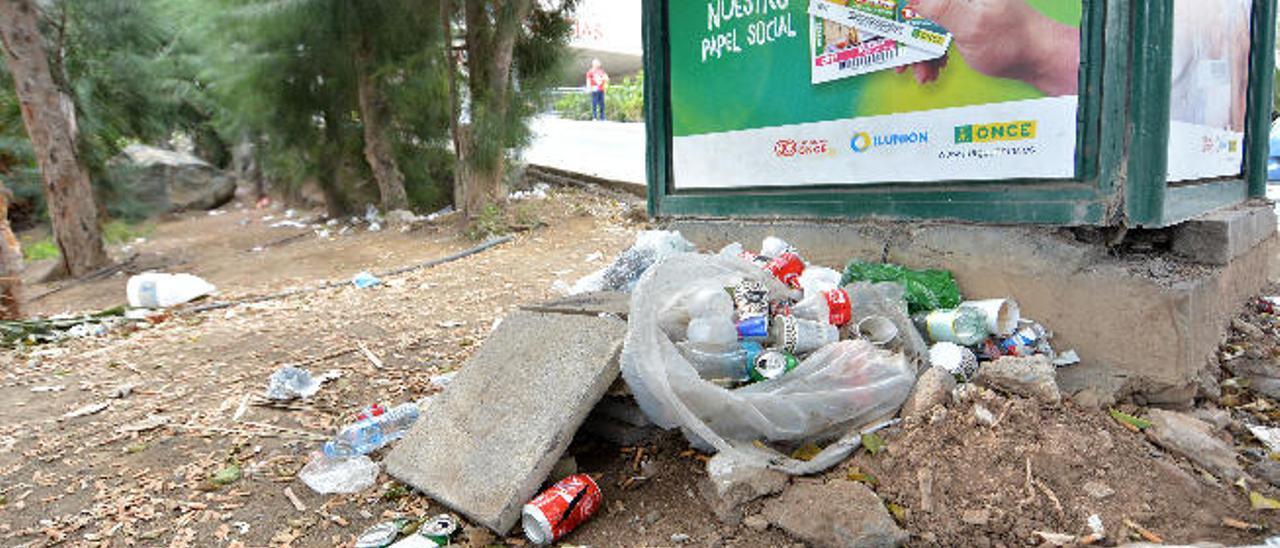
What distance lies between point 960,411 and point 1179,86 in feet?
4.96

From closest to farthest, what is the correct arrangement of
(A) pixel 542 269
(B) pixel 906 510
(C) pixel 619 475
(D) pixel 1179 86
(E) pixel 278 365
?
(B) pixel 906 510, (C) pixel 619 475, (D) pixel 1179 86, (E) pixel 278 365, (A) pixel 542 269

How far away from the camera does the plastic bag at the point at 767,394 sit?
2.27 metres

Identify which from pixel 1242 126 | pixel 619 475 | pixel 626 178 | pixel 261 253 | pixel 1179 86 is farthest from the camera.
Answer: pixel 626 178

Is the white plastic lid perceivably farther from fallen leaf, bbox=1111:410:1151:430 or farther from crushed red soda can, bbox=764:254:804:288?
fallen leaf, bbox=1111:410:1151:430

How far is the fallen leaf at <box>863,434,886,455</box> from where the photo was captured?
2.24m

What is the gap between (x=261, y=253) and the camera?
10125mm

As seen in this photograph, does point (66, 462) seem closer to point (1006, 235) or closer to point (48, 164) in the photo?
point (1006, 235)

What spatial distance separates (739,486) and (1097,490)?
94 cm

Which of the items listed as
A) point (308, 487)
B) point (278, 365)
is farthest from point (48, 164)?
point (308, 487)

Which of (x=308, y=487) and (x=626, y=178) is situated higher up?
(x=626, y=178)

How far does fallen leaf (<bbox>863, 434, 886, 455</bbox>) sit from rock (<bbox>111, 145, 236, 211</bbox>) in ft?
53.3

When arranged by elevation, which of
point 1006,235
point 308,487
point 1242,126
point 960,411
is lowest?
point 308,487

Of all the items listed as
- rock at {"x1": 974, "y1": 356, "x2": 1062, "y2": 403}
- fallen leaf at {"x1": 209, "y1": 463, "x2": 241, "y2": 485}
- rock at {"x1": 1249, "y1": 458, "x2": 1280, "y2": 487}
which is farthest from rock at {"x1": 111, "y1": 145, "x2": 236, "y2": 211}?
rock at {"x1": 1249, "y1": 458, "x2": 1280, "y2": 487}

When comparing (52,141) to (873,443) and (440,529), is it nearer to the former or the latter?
(440,529)
